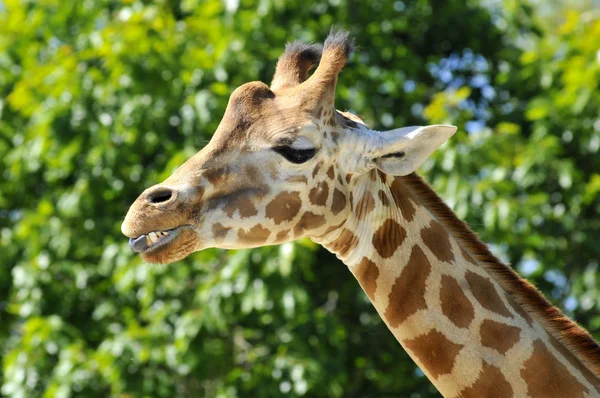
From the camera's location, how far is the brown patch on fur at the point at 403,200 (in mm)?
4074

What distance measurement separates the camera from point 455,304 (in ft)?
12.9

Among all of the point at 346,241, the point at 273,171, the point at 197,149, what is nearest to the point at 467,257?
the point at 346,241

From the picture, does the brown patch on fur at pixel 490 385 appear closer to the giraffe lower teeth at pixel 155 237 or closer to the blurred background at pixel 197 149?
the giraffe lower teeth at pixel 155 237

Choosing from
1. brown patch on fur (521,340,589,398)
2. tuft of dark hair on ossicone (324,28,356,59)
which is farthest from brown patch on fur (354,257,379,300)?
tuft of dark hair on ossicone (324,28,356,59)

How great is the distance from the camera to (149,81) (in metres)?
9.28

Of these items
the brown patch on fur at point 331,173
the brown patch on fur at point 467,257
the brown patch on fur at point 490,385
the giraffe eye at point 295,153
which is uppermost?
the giraffe eye at point 295,153

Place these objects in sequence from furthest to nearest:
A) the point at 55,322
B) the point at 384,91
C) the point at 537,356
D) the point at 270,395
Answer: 1. the point at 384,91
2. the point at 55,322
3. the point at 270,395
4. the point at 537,356

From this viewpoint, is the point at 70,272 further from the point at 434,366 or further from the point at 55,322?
the point at 434,366

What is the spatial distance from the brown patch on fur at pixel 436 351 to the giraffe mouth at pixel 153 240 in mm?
984

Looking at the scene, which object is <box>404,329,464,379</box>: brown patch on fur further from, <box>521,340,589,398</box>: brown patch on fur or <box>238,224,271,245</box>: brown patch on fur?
<box>238,224,271,245</box>: brown patch on fur

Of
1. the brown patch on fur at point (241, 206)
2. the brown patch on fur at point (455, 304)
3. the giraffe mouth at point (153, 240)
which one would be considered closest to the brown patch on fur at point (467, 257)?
the brown patch on fur at point (455, 304)

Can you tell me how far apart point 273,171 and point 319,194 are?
0.67 ft

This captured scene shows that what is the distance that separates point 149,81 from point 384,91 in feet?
7.40

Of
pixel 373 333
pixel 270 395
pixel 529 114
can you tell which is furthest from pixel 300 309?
pixel 529 114
